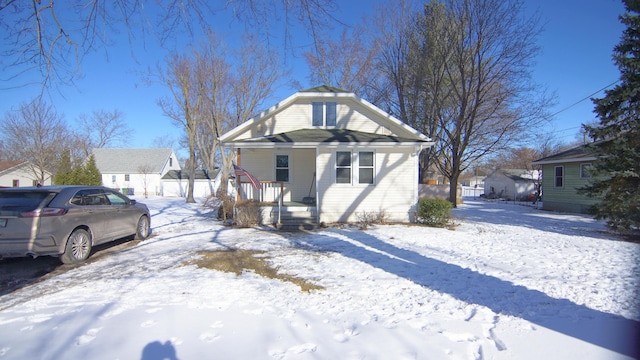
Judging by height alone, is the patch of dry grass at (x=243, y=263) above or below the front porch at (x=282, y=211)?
below

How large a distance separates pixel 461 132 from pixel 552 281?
1336 cm

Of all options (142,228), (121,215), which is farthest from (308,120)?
(121,215)

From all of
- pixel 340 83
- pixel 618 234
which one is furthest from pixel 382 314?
pixel 340 83

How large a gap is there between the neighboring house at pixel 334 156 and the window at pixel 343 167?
0.12 feet

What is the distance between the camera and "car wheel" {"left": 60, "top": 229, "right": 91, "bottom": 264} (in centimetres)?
586

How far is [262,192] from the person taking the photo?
12.0 metres

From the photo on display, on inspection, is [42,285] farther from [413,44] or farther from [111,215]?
[413,44]

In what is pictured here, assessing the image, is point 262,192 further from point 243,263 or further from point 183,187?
point 183,187

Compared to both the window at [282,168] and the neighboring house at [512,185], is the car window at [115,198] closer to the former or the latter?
the window at [282,168]

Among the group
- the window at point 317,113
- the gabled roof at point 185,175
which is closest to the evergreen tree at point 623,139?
the window at point 317,113

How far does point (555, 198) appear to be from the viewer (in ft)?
61.0

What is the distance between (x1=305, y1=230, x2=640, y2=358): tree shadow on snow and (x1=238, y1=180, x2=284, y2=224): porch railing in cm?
577

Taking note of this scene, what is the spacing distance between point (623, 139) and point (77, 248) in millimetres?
14433

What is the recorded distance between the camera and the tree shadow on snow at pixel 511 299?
3.25 m
